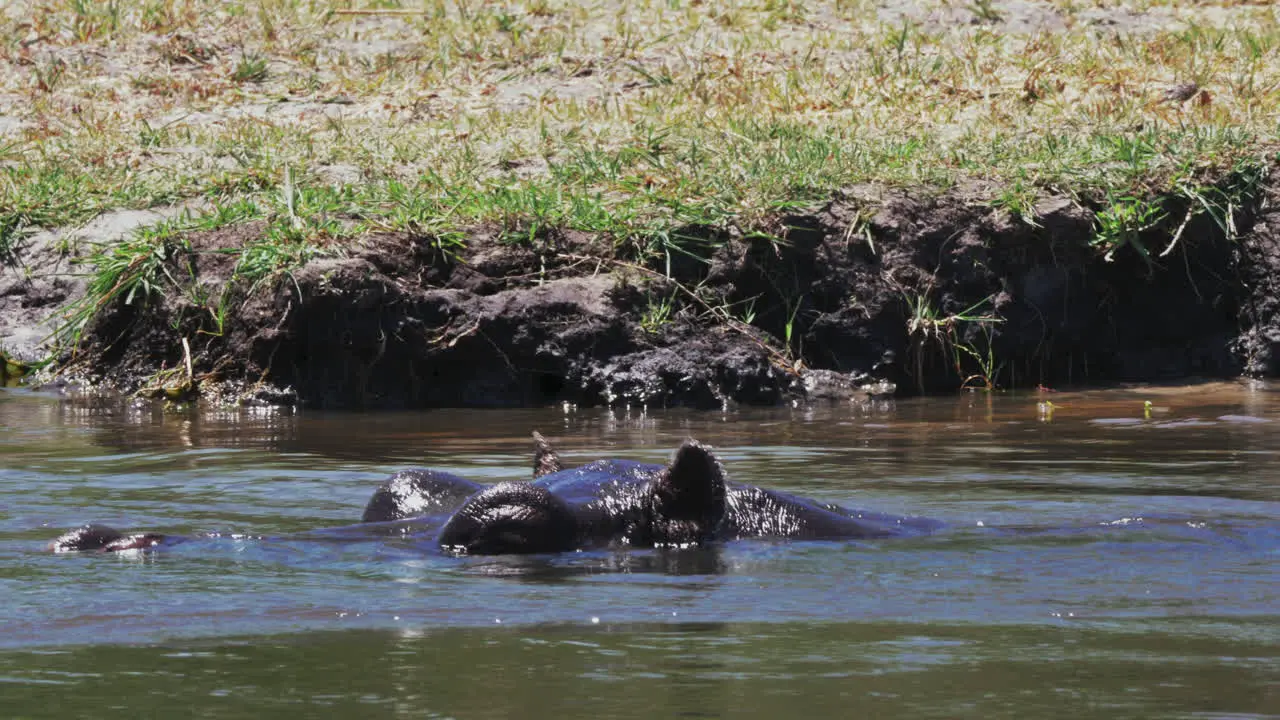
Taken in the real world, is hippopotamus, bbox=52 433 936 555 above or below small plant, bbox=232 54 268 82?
below

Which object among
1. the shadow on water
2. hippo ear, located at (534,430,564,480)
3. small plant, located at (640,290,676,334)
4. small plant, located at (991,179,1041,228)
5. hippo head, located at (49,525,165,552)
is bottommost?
the shadow on water

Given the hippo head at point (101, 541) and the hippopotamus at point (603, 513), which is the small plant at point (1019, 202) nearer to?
the hippopotamus at point (603, 513)

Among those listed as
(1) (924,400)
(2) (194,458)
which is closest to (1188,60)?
(1) (924,400)

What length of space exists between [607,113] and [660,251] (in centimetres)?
310

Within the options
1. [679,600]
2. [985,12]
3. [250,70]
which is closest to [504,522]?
[679,600]

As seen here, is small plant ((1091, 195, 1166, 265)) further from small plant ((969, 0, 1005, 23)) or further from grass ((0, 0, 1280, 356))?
small plant ((969, 0, 1005, 23))

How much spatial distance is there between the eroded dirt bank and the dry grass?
0.75 ft

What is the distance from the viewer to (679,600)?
3.26 metres

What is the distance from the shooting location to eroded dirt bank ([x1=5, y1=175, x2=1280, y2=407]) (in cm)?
796

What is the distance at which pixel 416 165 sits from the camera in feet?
33.5

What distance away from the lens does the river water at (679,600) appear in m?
2.44

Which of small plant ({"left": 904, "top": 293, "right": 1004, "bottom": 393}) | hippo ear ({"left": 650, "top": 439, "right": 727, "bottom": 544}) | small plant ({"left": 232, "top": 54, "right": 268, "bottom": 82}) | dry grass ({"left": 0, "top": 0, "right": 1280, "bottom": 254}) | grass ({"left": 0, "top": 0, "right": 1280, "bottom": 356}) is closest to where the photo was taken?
hippo ear ({"left": 650, "top": 439, "right": 727, "bottom": 544})

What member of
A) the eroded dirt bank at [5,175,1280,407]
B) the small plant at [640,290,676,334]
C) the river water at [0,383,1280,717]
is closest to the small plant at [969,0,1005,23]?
the eroded dirt bank at [5,175,1280,407]

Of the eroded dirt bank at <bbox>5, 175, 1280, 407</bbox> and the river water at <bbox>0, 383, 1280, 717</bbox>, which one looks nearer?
the river water at <bbox>0, 383, 1280, 717</bbox>
